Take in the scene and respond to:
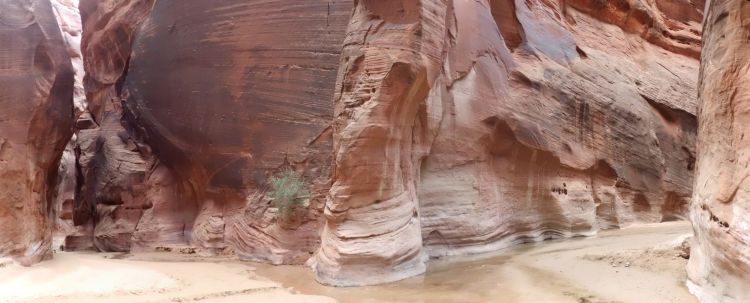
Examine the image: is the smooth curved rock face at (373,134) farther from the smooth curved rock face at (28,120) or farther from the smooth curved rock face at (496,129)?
the smooth curved rock face at (28,120)

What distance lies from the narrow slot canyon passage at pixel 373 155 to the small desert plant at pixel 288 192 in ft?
0.12

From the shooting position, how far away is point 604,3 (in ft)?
40.4

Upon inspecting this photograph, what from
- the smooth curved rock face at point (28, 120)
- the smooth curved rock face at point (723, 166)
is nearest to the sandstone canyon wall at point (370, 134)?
the smooth curved rock face at point (28, 120)

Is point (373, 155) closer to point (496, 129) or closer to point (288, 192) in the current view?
point (288, 192)

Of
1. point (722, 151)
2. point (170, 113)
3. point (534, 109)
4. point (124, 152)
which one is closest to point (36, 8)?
point (170, 113)

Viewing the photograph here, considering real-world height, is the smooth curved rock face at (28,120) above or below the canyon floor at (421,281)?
above

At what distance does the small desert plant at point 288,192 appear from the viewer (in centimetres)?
729

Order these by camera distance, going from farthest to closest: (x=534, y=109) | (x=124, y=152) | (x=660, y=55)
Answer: (x=660, y=55), (x=124, y=152), (x=534, y=109)

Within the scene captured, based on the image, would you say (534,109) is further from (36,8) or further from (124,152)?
→ (124,152)

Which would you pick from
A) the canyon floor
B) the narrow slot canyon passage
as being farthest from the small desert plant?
the canyon floor

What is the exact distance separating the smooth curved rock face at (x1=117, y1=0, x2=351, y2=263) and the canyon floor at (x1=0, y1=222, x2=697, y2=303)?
1.18m

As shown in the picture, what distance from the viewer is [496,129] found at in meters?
8.01

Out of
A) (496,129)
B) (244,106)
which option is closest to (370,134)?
(496,129)

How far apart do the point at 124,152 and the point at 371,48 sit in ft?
23.9
